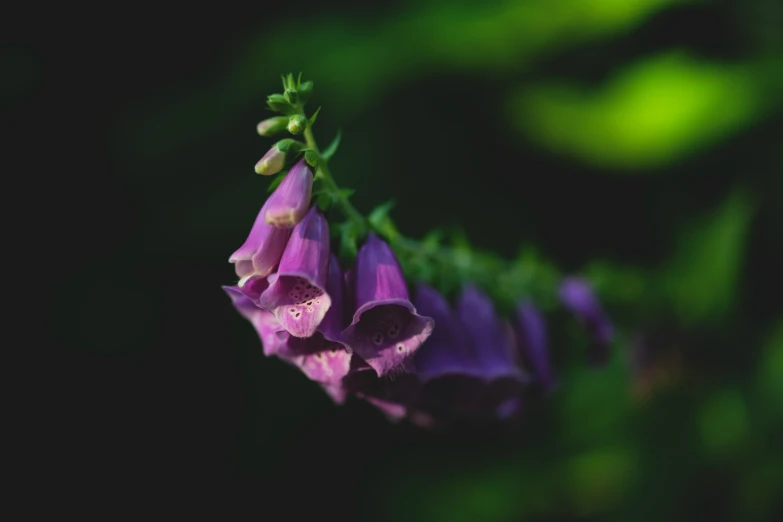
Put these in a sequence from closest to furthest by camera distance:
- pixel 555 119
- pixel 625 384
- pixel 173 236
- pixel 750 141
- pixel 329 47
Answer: pixel 750 141, pixel 625 384, pixel 555 119, pixel 329 47, pixel 173 236

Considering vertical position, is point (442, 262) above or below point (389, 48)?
below

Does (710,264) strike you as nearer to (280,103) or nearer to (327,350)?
(327,350)

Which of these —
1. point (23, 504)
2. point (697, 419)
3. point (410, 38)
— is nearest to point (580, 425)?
point (697, 419)

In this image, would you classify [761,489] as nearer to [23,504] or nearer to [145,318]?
[145,318]

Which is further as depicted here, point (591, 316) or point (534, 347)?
point (591, 316)

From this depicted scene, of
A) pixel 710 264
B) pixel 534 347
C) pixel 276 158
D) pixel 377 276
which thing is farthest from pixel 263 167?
pixel 710 264

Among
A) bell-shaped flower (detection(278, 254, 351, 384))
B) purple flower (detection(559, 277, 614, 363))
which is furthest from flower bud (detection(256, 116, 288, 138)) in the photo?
purple flower (detection(559, 277, 614, 363))

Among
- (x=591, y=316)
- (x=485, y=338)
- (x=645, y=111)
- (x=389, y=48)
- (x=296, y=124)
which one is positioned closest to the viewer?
(x=296, y=124)
